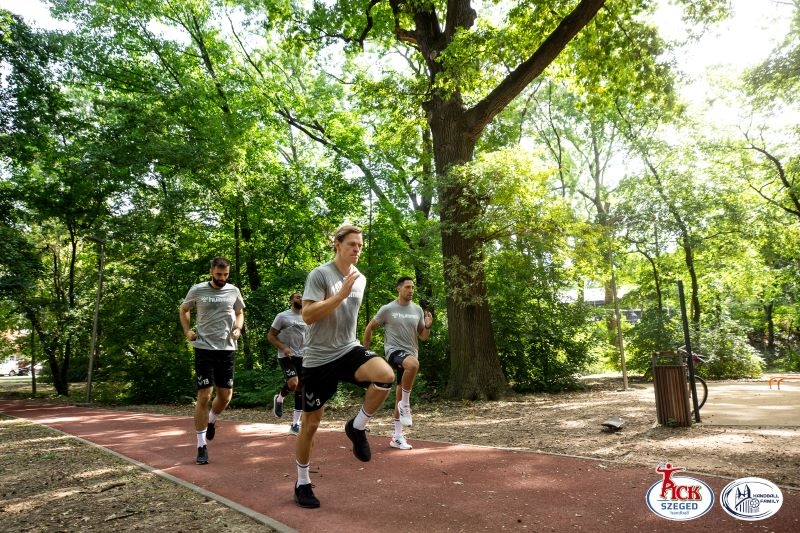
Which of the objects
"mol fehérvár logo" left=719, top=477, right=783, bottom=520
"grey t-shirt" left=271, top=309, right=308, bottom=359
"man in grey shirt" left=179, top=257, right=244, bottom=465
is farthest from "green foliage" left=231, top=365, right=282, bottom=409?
"mol fehérvár logo" left=719, top=477, right=783, bottom=520

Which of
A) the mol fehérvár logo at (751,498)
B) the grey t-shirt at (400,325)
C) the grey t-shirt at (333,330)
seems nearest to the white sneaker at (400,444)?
the grey t-shirt at (400,325)

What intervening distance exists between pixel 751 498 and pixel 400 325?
4.05m

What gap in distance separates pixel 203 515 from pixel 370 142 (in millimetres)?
19943

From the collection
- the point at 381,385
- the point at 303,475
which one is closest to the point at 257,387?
the point at 303,475

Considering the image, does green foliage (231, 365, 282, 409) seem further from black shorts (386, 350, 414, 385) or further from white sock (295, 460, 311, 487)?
white sock (295, 460, 311, 487)

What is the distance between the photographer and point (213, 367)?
228 inches

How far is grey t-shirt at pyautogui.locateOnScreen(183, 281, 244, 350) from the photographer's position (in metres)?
5.77

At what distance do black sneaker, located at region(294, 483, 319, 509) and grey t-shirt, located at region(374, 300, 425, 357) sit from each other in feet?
9.53

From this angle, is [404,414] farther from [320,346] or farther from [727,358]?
[727,358]

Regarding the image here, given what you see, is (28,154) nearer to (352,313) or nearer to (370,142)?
(370,142)

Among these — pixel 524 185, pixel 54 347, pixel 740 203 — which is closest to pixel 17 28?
pixel 54 347

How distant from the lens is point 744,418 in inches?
312

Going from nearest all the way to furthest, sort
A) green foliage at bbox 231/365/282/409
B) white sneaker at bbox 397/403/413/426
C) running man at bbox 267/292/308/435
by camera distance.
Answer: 1. white sneaker at bbox 397/403/413/426
2. running man at bbox 267/292/308/435
3. green foliage at bbox 231/365/282/409

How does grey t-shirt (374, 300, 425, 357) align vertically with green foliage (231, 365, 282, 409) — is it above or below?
above
